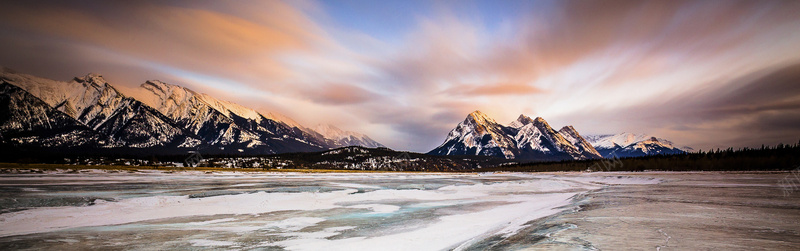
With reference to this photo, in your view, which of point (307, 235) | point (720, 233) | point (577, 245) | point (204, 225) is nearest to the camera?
point (577, 245)

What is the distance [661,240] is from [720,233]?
2.20 m

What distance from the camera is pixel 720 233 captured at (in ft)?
25.5

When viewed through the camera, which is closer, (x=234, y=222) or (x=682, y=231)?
(x=682, y=231)

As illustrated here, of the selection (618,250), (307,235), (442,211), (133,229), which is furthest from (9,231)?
(618,250)

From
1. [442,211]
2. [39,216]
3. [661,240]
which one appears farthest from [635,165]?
[39,216]

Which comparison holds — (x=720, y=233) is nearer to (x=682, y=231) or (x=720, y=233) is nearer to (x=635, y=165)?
(x=682, y=231)

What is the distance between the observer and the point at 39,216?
15258 millimetres

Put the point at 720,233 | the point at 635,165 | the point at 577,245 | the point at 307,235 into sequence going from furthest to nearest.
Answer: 1. the point at 635,165
2. the point at 307,235
3. the point at 720,233
4. the point at 577,245

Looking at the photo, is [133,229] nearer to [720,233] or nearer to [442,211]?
[442,211]

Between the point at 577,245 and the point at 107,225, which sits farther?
the point at 107,225

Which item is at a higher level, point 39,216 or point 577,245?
point 577,245

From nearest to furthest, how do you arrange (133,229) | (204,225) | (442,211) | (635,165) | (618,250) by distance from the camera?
(618,250)
(133,229)
(204,225)
(442,211)
(635,165)

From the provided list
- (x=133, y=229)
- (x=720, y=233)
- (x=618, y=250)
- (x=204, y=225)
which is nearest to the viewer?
Result: (x=618, y=250)

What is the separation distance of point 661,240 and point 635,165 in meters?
126
